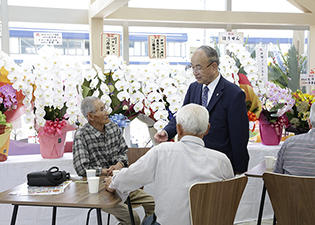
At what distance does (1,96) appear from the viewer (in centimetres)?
311

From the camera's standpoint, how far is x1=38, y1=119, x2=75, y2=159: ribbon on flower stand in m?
3.31

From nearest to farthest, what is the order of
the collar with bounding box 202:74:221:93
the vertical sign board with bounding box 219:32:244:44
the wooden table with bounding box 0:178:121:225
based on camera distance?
the wooden table with bounding box 0:178:121:225 → the collar with bounding box 202:74:221:93 → the vertical sign board with bounding box 219:32:244:44

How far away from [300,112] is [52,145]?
2267 millimetres

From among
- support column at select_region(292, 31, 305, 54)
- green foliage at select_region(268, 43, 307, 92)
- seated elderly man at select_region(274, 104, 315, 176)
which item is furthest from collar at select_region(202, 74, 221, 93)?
support column at select_region(292, 31, 305, 54)

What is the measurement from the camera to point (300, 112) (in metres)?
3.86

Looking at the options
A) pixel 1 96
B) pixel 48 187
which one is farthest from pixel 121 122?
pixel 48 187

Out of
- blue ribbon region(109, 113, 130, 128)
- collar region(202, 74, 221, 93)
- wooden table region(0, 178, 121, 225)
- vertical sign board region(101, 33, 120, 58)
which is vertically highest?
vertical sign board region(101, 33, 120, 58)

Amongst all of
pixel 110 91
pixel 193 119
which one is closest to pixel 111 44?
pixel 110 91

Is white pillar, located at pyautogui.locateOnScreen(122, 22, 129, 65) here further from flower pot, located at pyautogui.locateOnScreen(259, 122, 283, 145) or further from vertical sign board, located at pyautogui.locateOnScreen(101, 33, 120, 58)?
flower pot, located at pyautogui.locateOnScreen(259, 122, 283, 145)

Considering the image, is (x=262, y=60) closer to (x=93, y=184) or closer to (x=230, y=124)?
(x=230, y=124)

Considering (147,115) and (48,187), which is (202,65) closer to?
(147,115)

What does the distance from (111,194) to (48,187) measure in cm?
39

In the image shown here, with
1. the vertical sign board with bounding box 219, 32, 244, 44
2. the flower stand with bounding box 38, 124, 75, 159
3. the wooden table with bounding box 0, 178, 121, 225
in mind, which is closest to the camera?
the wooden table with bounding box 0, 178, 121, 225

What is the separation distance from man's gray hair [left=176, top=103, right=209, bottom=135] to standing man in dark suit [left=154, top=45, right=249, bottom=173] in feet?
1.88
